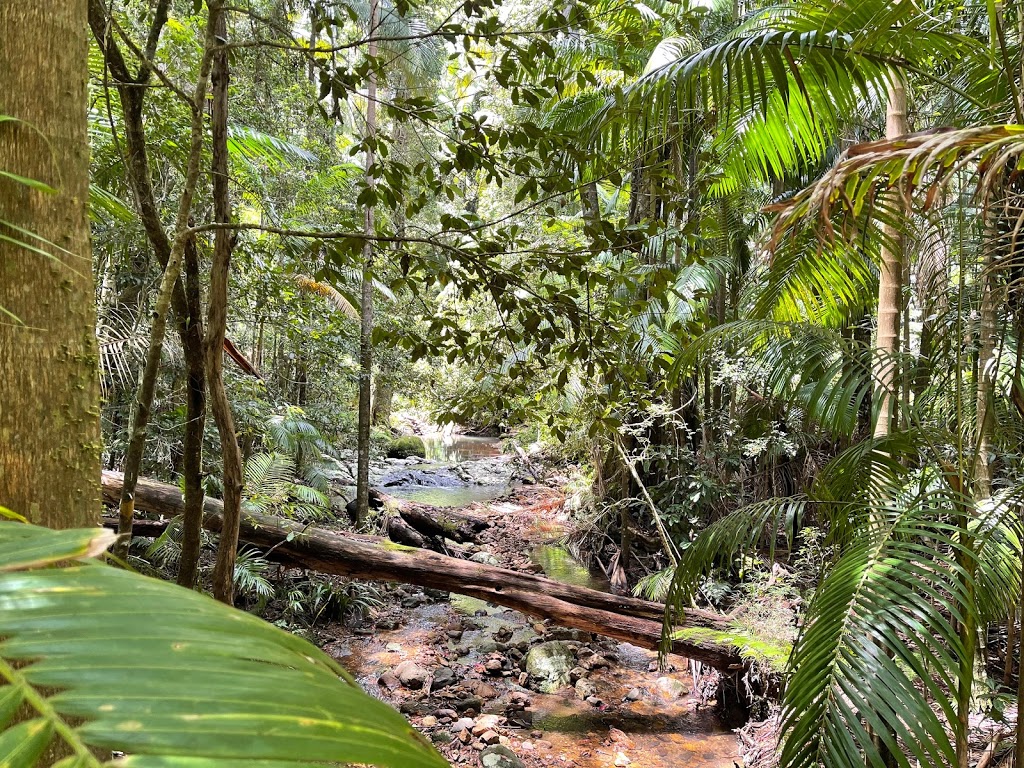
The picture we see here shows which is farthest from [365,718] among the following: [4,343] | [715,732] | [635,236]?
[715,732]

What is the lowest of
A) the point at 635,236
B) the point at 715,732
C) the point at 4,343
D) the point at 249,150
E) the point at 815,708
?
the point at 715,732

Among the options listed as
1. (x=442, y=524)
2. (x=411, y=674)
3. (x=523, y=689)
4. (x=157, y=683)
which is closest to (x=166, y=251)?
(x=157, y=683)

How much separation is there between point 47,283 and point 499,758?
3814 mm

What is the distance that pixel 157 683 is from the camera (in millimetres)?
307

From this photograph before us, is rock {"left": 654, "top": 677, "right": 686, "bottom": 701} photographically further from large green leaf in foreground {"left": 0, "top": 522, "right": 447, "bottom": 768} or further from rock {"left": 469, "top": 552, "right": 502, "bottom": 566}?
large green leaf in foreground {"left": 0, "top": 522, "right": 447, "bottom": 768}

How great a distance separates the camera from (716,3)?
7492 mm

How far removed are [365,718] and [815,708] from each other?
1.76m

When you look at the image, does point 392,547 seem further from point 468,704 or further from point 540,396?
point 540,396

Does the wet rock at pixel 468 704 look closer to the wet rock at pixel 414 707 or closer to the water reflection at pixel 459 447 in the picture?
the wet rock at pixel 414 707

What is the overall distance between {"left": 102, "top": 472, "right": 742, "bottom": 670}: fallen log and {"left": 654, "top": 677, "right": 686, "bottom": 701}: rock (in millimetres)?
656

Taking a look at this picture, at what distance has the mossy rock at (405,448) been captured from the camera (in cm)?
1589

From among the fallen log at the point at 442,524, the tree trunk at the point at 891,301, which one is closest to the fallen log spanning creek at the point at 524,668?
the tree trunk at the point at 891,301

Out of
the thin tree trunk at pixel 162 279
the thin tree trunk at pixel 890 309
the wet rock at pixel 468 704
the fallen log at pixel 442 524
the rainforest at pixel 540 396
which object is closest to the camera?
the rainforest at pixel 540 396

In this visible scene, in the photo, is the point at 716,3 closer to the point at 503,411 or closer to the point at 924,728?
the point at 503,411
